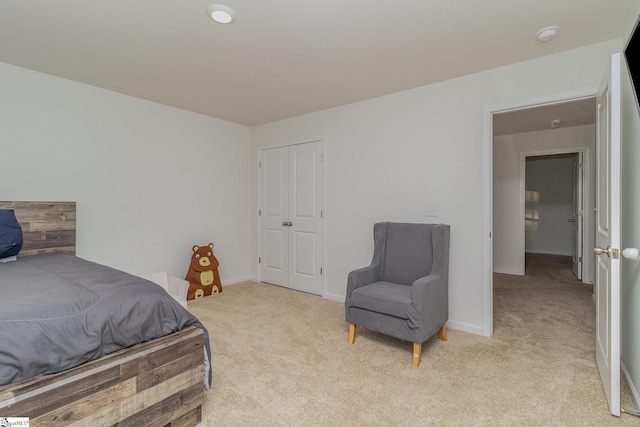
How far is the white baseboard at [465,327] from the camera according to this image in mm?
2777

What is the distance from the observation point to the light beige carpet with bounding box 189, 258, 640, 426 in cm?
168

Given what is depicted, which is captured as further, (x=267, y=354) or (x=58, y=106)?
(x=58, y=106)

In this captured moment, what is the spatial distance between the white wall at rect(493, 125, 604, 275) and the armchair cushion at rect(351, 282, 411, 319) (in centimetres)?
356

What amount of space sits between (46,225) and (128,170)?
0.96 metres

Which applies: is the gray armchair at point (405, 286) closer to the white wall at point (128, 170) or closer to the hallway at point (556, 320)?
the hallway at point (556, 320)

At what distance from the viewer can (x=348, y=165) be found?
3.65m

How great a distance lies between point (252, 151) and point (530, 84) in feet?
11.4

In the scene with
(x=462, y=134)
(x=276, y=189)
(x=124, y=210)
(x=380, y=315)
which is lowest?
(x=380, y=315)

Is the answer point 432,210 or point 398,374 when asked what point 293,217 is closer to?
point 432,210

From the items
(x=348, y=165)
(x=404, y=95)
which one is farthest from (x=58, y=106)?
(x=404, y=95)

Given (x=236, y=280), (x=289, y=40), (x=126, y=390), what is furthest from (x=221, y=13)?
(x=236, y=280)

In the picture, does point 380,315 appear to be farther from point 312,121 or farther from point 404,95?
point 312,121

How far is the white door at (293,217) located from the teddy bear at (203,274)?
0.80 meters

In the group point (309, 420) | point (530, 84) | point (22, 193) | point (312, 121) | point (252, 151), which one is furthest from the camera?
point (252, 151)
